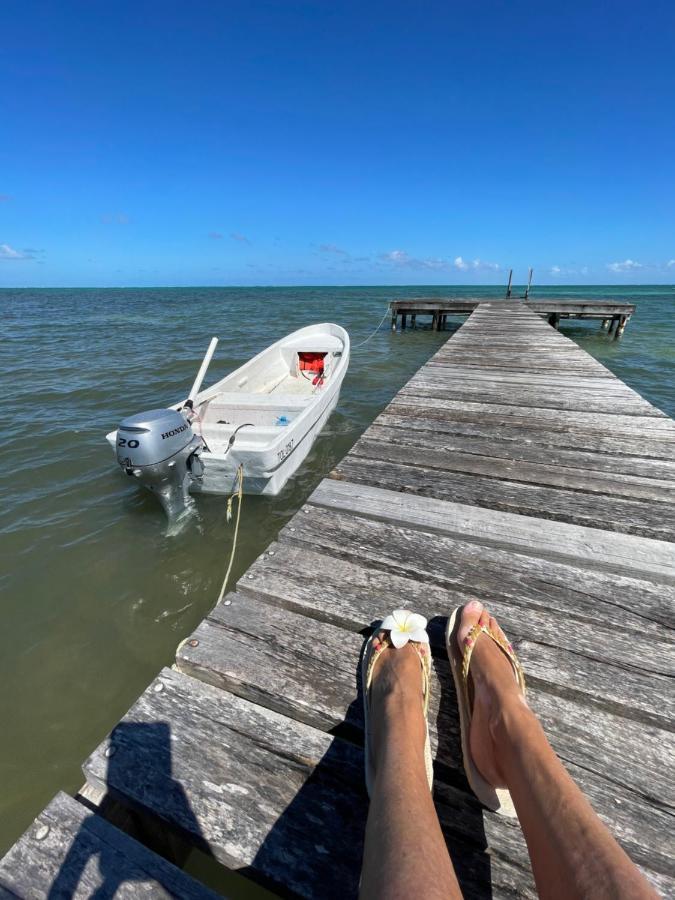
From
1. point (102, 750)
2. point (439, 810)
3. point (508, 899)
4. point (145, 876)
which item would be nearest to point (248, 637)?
point (102, 750)

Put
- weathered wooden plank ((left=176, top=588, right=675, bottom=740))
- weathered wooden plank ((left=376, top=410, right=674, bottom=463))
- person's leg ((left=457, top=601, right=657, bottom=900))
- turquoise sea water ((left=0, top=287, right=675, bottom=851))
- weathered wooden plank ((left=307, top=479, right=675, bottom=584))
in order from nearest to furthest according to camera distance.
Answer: person's leg ((left=457, top=601, right=657, bottom=900)) → weathered wooden plank ((left=176, top=588, right=675, bottom=740)) → weathered wooden plank ((left=307, top=479, right=675, bottom=584)) → turquoise sea water ((left=0, top=287, right=675, bottom=851)) → weathered wooden plank ((left=376, top=410, right=674, bottom=463))

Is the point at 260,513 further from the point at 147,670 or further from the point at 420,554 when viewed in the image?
the point at 420,554

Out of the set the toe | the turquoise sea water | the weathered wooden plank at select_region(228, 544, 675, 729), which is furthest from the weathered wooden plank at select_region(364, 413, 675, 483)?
the turquoise sea water

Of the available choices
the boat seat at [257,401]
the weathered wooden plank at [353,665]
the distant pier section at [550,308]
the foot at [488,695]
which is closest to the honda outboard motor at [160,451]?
the boat seat at [257,401]

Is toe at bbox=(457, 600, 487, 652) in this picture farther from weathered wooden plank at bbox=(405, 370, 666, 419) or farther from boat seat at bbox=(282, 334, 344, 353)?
boat seat at bbox=(282, 334, 344, 353)

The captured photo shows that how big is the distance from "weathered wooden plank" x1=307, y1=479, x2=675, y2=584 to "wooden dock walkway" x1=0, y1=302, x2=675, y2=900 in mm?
11

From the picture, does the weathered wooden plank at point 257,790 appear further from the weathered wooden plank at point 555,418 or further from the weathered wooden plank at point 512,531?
the weathered wooden plank at point 555,418

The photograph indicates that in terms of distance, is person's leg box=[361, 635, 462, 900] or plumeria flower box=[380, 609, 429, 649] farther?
plumeria flower box=[380, 609, 429, 649]

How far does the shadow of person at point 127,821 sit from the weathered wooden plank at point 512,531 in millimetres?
1418

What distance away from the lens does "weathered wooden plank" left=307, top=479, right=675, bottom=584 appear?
1879mm

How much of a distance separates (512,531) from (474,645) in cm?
89

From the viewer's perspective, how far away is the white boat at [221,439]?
3.29 metres

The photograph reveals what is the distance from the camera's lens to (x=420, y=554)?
6.50 ft

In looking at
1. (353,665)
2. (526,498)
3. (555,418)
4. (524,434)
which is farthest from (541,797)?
(555,418)
